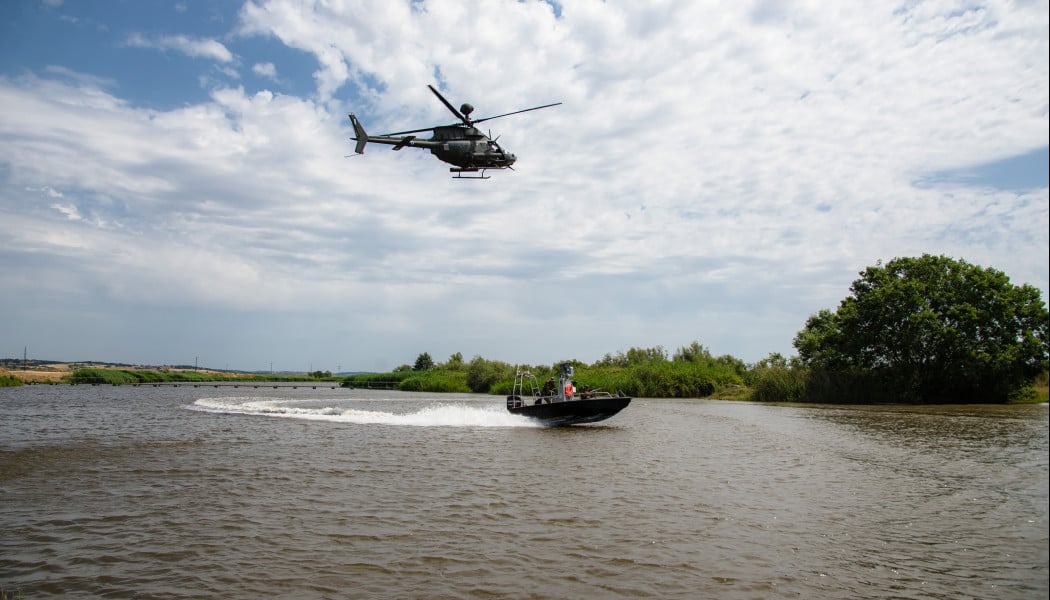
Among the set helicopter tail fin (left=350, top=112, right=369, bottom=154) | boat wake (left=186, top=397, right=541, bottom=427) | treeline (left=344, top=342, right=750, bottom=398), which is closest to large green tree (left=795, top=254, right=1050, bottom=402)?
treeline (left=344, top=342, right=750, bottom=398)

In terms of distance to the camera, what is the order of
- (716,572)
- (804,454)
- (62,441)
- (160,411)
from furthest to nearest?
(160,411)
(62,441)
(804,454)
(716,572)

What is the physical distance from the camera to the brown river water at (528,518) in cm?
782

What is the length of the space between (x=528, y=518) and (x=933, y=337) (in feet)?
125

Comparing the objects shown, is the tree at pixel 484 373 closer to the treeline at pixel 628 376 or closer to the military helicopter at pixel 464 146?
the treeline at pixel 628 376

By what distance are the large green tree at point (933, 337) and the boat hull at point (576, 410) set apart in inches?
938

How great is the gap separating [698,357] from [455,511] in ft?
203

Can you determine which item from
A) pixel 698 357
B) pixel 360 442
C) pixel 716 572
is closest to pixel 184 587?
pixel 716 572

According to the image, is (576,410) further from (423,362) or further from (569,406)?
(423,362)

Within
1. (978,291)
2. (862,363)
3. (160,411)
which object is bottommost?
(160,411)

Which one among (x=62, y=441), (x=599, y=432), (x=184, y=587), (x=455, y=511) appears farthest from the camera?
(x=599, y=432)

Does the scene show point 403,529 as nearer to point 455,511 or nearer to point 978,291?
point 455,511

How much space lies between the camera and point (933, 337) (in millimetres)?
39781

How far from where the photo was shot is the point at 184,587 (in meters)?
7.77

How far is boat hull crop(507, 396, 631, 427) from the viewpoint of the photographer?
27.7 m
